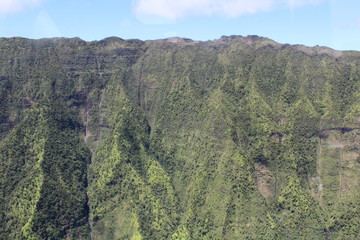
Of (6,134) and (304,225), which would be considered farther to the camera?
(6,134)

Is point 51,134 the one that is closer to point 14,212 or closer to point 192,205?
point 14,212

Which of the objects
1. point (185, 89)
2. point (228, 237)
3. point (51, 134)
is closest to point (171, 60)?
point (185, 89)

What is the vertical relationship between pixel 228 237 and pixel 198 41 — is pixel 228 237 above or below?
below

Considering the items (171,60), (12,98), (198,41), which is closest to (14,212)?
(12,98)

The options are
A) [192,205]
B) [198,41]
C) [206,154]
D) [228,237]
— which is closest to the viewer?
[228,237]

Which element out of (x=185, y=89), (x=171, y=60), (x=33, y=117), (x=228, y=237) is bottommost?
(x=228, y=237)

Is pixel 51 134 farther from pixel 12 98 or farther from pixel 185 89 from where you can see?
pixel 185 89

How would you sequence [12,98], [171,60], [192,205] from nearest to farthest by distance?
[192,205], [12,98], [171,60]
